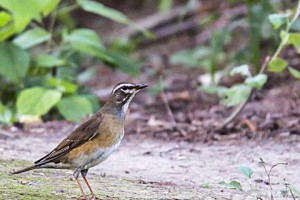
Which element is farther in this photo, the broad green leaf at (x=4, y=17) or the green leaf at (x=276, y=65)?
the broad green leaf at (x=4, y=17)

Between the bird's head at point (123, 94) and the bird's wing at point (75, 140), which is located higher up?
the bird's head at point (123, 94)

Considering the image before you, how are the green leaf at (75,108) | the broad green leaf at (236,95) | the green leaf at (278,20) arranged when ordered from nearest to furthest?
1. the green leaf at (278,20)
2. the broad green leaf at (236,95)
3. the green leaf at (75,108)

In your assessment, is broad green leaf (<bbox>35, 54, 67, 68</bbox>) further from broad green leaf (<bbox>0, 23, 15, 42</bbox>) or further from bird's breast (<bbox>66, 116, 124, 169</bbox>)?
bird's breast (<bbox>66, 116, 124, 169</bbox>)

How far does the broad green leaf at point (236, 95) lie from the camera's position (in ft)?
26.1

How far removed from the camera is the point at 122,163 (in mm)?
7383

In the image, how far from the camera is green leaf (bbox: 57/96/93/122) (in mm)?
9219

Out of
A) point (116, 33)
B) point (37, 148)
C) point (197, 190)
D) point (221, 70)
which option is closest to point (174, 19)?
point (116, 33)

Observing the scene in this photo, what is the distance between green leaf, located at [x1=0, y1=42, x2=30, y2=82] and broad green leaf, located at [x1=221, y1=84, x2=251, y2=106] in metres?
2.67

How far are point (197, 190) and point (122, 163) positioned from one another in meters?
A: 1.58

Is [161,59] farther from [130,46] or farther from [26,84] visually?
[26,84]

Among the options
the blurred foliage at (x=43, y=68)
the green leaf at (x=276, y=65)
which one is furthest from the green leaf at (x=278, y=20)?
the blurred foliage at (x=43, y=68)

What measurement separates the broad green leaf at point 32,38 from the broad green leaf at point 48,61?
24 centimetres

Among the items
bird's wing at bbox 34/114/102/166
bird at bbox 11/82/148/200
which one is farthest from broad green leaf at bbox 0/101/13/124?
bird's wing at bbox 34/114/102/166

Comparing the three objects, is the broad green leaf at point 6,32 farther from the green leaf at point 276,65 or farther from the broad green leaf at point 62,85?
the green leaf at point 276,65
